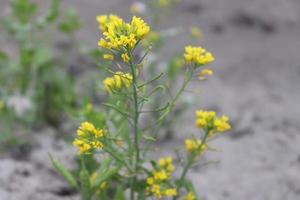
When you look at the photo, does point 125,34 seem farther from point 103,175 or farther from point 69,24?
point 69,24

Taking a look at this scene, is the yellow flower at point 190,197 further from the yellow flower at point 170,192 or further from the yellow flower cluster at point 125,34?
the yellow flower cluster at point 125,34

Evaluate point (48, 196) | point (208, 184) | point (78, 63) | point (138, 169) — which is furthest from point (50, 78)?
point (138, 169)

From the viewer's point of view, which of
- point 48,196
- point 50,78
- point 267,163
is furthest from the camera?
point 50,78

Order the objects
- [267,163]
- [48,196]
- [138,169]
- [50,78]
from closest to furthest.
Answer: [138,169], [48,196], [267,163], [50,78]

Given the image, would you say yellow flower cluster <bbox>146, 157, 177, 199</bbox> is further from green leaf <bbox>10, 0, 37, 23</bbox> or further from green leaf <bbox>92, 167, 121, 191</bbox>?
green leaf <bbox>10, 0, 37, 23</bbox>

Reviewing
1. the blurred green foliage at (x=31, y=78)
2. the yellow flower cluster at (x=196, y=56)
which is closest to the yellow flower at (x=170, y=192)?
the yellow flower cluster at (x=196, y=56)

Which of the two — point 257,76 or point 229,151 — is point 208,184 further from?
point 257,76

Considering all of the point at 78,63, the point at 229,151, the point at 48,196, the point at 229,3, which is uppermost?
the point at 229,3
